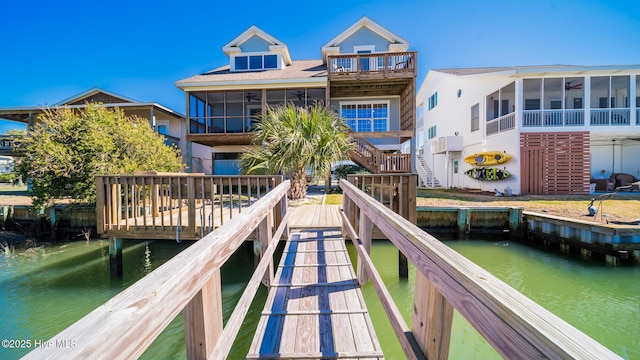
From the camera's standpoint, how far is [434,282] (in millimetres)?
1128

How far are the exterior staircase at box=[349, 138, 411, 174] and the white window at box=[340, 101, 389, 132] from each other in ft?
11.2

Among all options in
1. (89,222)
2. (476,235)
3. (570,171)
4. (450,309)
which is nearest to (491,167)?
(570,171)

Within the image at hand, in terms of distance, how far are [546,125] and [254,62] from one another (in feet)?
50.8

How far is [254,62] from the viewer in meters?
15.8

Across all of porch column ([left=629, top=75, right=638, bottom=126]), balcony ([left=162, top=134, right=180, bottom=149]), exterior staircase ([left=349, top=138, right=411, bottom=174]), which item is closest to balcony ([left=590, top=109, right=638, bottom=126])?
porch column ([left=629, top=75, right=638, bottom=126])

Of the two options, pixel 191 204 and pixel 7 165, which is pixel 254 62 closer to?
pixel 7 165

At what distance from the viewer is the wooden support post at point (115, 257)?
5.22m

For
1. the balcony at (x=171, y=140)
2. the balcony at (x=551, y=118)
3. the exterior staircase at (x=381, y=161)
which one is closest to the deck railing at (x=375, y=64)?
the exterior staircase at (x=381, y=161)

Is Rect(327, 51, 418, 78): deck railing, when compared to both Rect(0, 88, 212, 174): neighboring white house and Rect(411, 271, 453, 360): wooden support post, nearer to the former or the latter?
Rect(0, 88, 212, 174): neighboring white house

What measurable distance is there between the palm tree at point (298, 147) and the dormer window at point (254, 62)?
8.50m

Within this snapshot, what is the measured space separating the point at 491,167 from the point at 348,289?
13.3m

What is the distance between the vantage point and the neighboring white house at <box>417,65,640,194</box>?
11.6m

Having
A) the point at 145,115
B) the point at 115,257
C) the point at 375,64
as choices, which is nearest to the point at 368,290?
the point at 115,257

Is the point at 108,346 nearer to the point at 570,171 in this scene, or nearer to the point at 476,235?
the point at 476,235
